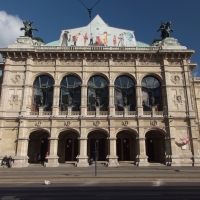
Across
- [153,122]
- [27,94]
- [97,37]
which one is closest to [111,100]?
[153,122]

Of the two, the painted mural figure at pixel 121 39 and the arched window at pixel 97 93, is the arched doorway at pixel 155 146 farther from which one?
the painted mural figure at pixel 121 39

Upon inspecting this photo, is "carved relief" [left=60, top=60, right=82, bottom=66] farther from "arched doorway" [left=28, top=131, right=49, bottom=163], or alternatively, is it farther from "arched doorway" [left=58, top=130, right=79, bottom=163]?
"arched doorway" [left=28, top=131, right=49, bottom=163]

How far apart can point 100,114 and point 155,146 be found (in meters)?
10.4

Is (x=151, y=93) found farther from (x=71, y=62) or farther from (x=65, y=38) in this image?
(x=65, y=38)

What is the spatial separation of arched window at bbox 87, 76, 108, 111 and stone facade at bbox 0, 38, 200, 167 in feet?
2.64

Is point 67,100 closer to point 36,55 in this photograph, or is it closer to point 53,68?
point 53,68

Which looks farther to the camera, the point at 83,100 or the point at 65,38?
the point at 65,38

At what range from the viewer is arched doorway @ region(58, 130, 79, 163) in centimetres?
2948

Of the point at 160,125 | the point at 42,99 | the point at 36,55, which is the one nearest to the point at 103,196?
the point at 160,125

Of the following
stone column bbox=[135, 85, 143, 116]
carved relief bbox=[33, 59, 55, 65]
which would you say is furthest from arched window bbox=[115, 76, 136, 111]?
carved relief bbox=[33, 59, 55, 65]

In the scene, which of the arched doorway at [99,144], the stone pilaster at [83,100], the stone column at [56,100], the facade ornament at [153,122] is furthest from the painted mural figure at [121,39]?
the arched doorway at [99,144]

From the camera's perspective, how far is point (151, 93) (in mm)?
29828

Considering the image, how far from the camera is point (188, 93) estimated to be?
94.1 feet

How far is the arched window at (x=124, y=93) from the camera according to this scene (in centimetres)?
2911
